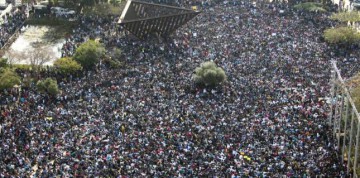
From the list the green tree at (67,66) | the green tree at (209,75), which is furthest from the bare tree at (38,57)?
the green tree at (209,75)

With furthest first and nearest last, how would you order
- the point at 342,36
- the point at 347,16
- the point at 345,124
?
1. the point at 347,16
2. the point at 342,36
3. the point at 345,124

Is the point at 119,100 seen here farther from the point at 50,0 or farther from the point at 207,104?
the point at 50,0

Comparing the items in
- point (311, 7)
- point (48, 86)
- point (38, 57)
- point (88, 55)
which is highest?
point (311, 7)

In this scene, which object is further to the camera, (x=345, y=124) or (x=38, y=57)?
(x=38, y=57)

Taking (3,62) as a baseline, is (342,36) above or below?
above

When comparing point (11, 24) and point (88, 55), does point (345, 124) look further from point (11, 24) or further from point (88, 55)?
point (11, 24)

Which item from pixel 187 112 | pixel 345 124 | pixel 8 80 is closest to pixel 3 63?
A: pixel 8 80

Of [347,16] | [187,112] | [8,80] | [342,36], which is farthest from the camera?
[347,16]
